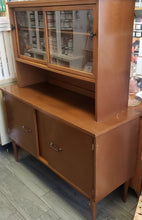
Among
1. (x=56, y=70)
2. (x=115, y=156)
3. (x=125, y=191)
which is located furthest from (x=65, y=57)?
(x=125, y=191)

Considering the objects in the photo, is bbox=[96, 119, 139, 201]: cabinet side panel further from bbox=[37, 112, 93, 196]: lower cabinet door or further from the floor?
the floor

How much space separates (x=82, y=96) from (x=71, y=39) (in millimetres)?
497

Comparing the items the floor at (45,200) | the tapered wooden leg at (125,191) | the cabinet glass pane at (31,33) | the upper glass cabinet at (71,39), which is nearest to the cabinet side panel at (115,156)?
the tapered wooden leg at (125,191)

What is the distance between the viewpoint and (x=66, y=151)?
58.9 inches

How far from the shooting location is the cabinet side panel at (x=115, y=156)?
1.31m

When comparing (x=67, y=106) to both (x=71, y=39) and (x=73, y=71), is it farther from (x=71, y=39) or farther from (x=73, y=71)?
(x=71, y=39)

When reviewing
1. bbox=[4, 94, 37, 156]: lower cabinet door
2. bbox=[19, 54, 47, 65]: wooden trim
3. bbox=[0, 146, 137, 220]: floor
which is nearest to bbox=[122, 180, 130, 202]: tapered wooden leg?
bbox=[0, 146, 137, 220]: floor

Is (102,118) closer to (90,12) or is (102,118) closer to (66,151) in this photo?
(66,151)

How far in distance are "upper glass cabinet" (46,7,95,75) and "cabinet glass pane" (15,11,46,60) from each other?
119 millimetres

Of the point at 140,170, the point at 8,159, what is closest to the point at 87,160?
the point at 140,170

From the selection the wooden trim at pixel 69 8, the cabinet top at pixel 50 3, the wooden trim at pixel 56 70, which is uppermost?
the cabinet top at pixel 50 3

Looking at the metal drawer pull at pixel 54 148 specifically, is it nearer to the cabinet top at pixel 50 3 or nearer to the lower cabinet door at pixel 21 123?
the lower cabinet door at pixel 21 123

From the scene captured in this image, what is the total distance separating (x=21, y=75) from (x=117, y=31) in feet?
3.47

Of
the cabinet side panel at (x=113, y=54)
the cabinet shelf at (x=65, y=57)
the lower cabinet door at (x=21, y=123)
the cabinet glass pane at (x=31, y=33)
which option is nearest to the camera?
the cabinet side panel at (x=113, y=54)
